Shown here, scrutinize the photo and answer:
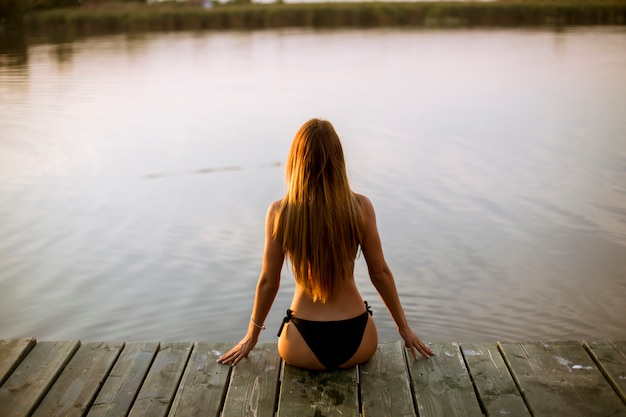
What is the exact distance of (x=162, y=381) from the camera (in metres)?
3.04

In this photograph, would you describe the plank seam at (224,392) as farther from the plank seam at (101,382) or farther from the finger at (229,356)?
the plank seam at (101,382)

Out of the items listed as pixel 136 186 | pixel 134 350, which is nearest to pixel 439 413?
pixel 134 350

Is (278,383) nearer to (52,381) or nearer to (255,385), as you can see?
(255,385)

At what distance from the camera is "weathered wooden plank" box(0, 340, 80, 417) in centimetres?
286

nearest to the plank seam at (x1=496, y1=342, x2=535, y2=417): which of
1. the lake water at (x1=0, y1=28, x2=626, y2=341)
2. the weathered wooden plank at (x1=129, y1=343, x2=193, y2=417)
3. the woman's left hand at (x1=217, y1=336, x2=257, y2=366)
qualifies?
the woman's left hand at (x1=217, y1=336, x2=257, y2=366)

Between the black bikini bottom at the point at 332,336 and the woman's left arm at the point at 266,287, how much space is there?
14 cm

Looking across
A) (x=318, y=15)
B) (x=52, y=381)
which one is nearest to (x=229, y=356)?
(x=52, y=381)

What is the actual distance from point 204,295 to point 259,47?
17460mm

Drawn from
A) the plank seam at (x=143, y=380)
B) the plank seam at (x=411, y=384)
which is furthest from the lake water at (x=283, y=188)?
the plank seam at (x=411, y=384)

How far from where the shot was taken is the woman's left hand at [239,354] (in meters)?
3.15

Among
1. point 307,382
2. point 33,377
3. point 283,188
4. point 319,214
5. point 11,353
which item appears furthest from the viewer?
point 283,188

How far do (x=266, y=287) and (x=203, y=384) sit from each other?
0.43 metres

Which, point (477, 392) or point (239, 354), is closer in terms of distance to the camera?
point (477, 392)

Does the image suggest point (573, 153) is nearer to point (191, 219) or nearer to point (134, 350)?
point (191, 219)
